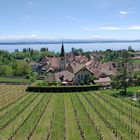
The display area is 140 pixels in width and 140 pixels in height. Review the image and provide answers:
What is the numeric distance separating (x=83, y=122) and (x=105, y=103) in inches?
464

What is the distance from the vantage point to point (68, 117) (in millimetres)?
36125

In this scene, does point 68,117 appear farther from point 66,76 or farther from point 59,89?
point 66,76

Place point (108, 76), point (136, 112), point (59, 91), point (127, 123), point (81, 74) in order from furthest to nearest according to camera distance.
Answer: point (108, 76)
point (81, 74)
point (59, 91)
point (136, 112)
point (127, 123)

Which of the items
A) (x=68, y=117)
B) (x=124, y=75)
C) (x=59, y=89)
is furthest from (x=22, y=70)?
(x=68, y=117)

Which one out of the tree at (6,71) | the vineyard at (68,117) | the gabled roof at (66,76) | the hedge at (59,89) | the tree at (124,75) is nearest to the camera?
the vineyard at (68,117)

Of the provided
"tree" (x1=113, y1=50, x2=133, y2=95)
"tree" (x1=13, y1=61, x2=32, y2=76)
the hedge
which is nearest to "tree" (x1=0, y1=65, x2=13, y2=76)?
"tree" (x1=13, y1=61, x2=32, y2=76)

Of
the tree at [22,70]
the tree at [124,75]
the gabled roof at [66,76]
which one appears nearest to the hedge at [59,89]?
the tree at [124,75]

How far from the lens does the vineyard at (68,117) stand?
28859 mm

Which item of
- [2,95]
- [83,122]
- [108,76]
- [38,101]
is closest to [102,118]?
[83,122]

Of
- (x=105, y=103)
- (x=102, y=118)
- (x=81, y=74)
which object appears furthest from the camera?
(x=81, y=74)

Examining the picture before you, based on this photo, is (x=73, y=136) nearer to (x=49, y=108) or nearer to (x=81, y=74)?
(x=49, y=108)

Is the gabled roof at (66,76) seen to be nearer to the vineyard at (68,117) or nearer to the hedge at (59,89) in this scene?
the hedge at (59,89)

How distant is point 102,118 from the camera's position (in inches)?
1393

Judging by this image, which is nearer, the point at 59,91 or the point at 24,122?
the point at 24,122
